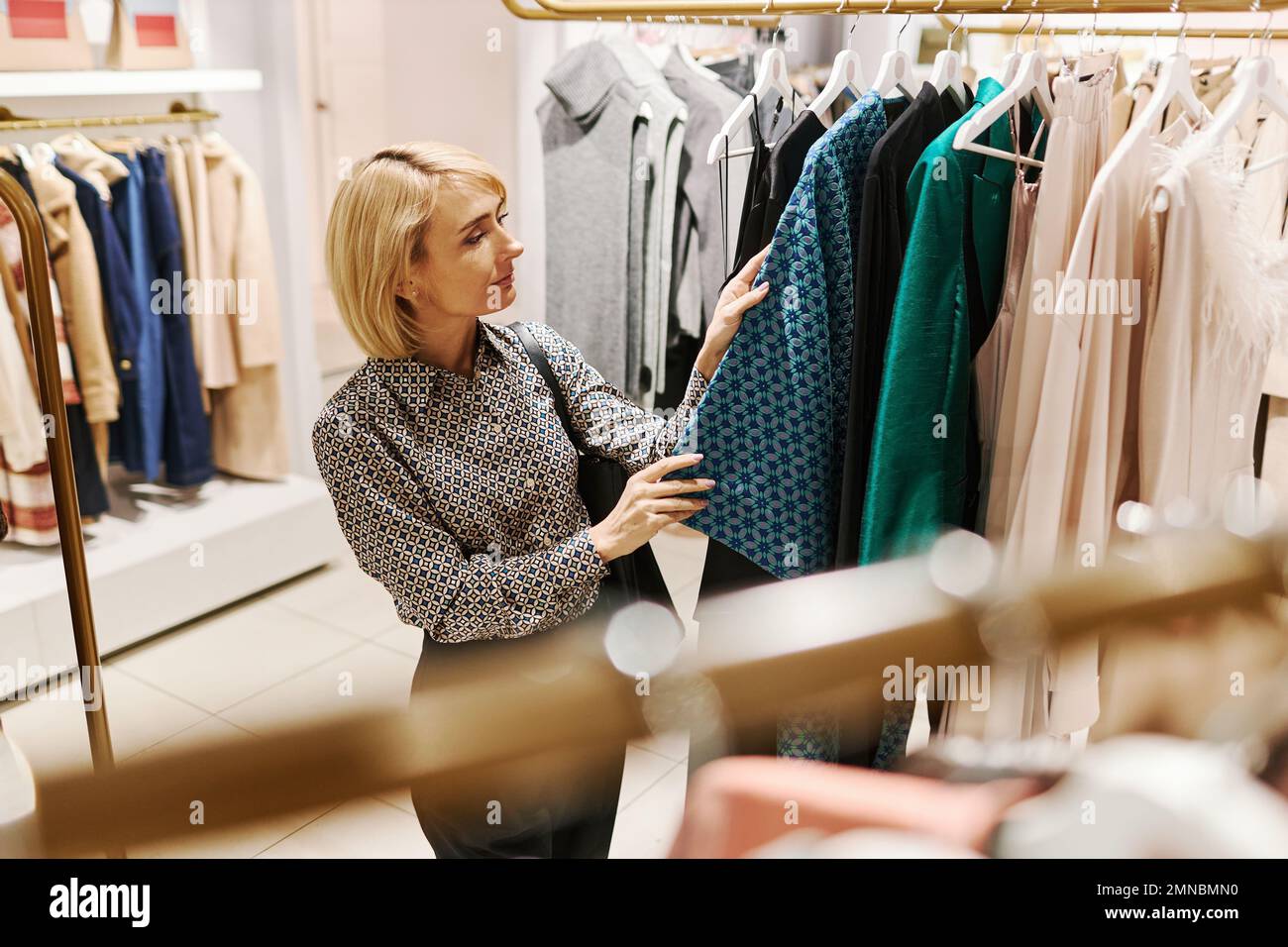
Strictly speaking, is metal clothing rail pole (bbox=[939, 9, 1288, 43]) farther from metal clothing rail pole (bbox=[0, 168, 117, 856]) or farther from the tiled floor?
the tiled floor

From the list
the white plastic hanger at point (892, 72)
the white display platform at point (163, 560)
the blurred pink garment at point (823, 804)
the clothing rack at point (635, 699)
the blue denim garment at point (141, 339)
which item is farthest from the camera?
the blue denim garment at point (141, 339)

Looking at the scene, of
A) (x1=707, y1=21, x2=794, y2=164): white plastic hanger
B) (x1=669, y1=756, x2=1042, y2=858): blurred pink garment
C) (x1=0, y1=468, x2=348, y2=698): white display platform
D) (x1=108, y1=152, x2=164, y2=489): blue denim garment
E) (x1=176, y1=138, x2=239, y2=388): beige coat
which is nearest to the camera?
(x1=669, y1=756, x2=1042, y2=858): blurred pink garment

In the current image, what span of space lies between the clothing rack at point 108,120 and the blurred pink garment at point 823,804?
2922mm

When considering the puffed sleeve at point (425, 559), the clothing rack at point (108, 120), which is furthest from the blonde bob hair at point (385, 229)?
the clothing rack at point (108, 120)

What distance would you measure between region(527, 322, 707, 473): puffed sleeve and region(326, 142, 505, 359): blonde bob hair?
0.23 meters

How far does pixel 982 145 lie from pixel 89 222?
8.06ft

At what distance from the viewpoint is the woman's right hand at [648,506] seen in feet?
4.20

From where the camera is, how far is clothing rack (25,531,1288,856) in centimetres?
35

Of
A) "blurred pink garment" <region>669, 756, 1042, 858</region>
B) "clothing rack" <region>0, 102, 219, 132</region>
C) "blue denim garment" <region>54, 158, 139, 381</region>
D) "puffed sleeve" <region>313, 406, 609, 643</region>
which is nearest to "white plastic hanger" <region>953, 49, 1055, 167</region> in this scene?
"puffed sleeve" <region>313, 406, 609, 643</region>

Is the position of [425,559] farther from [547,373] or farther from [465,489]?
[547,373]

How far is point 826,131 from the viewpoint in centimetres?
124

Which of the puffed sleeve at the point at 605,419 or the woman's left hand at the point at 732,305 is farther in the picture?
the puffed sleeve at the point at 605,419

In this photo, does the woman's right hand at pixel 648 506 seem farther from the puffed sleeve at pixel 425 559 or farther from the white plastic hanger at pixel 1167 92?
the white plastic hanger at pixel 1167 92
